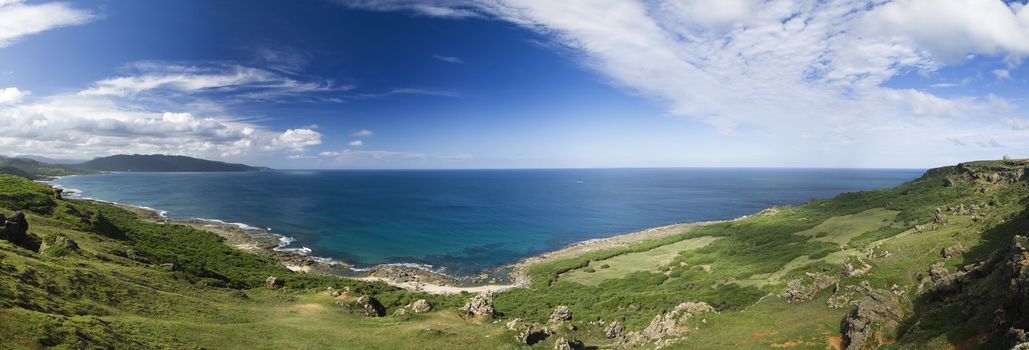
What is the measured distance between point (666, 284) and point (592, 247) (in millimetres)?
41219

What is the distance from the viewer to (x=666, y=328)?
124ft

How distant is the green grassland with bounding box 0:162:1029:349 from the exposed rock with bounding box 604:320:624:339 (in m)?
0.75

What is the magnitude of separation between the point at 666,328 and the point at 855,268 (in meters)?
19.2

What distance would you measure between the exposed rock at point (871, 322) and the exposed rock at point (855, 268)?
35.1ft

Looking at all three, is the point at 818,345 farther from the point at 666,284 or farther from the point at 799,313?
the point at 666,284

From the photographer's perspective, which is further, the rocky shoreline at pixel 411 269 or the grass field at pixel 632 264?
the rocky shoreline at pixel 411 269

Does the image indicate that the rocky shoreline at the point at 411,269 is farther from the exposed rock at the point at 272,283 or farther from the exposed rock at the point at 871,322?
the exposed rock at the point at 871,322

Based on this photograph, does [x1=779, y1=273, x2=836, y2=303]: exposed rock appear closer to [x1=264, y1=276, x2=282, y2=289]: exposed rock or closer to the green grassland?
the green grassland

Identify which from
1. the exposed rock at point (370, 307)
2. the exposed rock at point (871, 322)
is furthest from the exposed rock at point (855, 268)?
the exposed rock at point (370, 307)

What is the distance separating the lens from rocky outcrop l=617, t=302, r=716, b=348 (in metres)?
36.7

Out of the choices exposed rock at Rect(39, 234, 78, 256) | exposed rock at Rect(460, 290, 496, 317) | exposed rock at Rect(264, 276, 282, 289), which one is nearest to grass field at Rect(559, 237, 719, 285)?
exposed rock at Rect(460, 290, 496, 317)

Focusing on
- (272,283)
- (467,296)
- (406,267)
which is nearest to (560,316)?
(467,296)

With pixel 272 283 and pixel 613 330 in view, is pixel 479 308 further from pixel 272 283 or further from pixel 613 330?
pixel 272 283

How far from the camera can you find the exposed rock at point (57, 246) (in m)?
39.1
